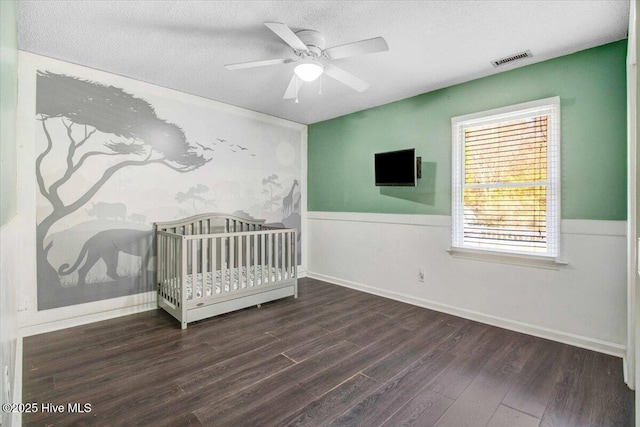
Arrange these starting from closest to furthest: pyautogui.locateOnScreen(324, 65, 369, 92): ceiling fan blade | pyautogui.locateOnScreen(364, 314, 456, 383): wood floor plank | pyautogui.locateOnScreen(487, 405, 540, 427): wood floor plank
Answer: pyautogui.locateOnScreen(487, 405, 540, 427): wood floor plank < pyautogui.locateOnScreen(364, 314, 456, 383): wood floor plank < pyautogui.locateOnScreen(324, 65, 369, 92): ceiling fan blade

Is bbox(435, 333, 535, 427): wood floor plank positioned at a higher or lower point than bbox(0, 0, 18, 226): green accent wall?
lower

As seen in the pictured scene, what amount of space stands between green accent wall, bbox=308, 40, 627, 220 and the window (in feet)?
0.30

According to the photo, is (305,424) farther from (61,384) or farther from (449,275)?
(449,275)

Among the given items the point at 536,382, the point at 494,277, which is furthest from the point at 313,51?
the point at 536,382

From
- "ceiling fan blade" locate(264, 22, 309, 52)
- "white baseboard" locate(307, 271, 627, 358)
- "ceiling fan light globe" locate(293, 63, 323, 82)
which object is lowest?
"white baseboard" locate(307, 271, 627, 358)

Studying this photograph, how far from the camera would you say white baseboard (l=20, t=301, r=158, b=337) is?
8.61ft

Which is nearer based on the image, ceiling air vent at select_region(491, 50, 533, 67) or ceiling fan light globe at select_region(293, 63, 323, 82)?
ceiling fan light globe at select_region(293, 63, 323, 82)

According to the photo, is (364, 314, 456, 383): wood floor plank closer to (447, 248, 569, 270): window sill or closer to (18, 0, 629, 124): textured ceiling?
(447, 248, 569, 270): window sill

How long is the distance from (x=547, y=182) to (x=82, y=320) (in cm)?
442

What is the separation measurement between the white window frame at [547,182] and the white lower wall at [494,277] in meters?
0.08

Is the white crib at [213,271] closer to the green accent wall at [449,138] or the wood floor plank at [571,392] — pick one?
the green accent wall at [449,138]

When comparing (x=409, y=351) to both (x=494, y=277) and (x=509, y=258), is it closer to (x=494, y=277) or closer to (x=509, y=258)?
(x=494, y=277)

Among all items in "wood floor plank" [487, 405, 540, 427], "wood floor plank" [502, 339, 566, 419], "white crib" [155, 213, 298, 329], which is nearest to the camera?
"wood floor plank" [487, 405, 540, 427]

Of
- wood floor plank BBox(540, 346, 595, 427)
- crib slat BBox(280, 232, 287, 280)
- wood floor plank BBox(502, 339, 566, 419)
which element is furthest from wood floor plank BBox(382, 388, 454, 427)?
crib slat BBox(280, 232, 287, 280)
